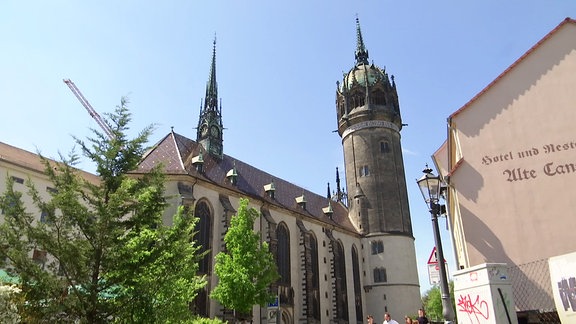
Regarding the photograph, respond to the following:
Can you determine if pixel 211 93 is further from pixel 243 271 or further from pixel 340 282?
pixel 243 271

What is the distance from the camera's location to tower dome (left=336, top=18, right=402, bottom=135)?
5222 centimetres

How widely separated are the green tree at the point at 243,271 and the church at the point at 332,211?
631cm

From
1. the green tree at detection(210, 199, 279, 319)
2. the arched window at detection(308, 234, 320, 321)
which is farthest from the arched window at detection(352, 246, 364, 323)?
the green tree at detection(210, 199, 279, 319)

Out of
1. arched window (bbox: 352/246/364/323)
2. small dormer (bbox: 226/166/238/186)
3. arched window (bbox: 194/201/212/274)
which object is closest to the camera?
arched window (bbox: 194/201/212/274)

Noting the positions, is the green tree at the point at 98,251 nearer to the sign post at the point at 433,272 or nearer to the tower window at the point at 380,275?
the sign post at the point at 433,272

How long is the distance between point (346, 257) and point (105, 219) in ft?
126

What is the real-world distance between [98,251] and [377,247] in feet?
136

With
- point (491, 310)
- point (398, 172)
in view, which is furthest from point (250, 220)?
point (398, 172)

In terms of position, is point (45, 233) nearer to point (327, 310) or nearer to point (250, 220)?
point (250, 220)

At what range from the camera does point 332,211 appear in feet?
163

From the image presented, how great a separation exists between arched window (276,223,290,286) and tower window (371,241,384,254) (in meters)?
13.2

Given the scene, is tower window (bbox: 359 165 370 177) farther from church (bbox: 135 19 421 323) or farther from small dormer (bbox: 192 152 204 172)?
small dormer (bbox: 192 152 204 172)

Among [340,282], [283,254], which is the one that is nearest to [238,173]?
[283,254]

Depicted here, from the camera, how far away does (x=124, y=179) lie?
40.0 feet
